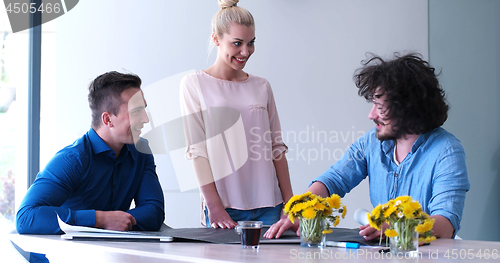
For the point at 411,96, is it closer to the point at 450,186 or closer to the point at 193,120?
the point at 450,186

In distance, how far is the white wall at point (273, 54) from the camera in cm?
277

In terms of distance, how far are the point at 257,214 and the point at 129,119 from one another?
26.4 inches

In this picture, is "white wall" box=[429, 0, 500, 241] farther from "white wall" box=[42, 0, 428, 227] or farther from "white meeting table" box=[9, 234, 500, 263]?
"white meeting table" box=[9, 234, 500, 263]

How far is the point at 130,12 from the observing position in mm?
2895

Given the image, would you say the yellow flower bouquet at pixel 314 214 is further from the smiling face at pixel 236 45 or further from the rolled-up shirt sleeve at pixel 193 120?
the smiling face at pixel 236 45

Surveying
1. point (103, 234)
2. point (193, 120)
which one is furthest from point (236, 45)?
point (103, 234)

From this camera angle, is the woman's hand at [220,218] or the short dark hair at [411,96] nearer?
the short dark hair at [411,96]

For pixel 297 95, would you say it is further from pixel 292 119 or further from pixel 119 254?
pixel 119 254

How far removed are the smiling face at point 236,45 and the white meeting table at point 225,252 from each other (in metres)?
0.98

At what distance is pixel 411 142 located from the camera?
1629mm

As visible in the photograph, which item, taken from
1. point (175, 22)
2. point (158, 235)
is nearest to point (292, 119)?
point (175, 22)

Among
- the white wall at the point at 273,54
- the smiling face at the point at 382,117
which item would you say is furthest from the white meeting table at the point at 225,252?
the white wall at the point at 273,54

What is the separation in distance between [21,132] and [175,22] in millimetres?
1175

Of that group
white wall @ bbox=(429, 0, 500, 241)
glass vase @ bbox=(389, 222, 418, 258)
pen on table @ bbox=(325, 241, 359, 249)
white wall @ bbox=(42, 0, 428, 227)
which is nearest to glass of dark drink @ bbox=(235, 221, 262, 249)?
pen on table @ bbox=(325, 241, 359, 249)
